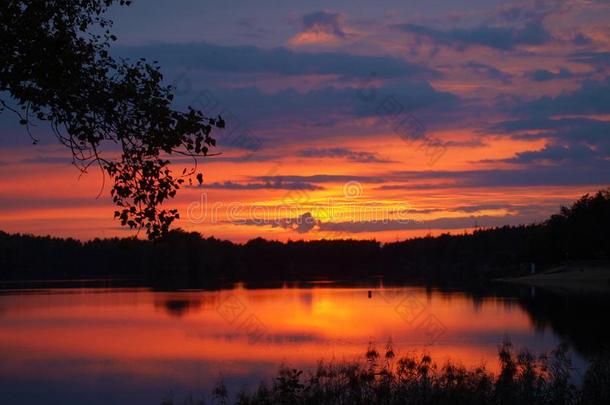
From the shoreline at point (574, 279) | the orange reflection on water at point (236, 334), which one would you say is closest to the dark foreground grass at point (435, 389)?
the orange reflection on water at point (236, 334)

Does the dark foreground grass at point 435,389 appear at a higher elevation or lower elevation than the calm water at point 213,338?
higher

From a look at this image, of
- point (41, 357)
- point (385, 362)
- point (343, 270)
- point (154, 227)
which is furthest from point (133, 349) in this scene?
point (343, 270)

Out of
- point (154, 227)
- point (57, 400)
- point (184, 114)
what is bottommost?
point (57, 400)

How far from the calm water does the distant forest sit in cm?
6662

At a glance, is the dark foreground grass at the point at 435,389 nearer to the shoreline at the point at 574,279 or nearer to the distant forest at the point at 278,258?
the shoreline at the point at 574,279

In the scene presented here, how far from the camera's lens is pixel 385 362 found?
24578 mm

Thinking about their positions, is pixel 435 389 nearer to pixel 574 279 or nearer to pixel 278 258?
pixel 574 279

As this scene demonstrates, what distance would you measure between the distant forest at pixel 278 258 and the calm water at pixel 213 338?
2623 inches

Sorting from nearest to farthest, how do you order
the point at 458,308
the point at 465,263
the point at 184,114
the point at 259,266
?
the point at 184,114 < the point at 458,308 < the point at 465,263 < the point at 259,266

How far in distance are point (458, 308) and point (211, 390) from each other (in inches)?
1363

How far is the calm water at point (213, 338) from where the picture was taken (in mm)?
24094

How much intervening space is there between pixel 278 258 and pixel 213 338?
153m

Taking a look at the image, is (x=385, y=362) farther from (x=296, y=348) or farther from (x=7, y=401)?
(x=7, y=401)

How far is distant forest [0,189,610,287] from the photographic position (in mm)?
127625
